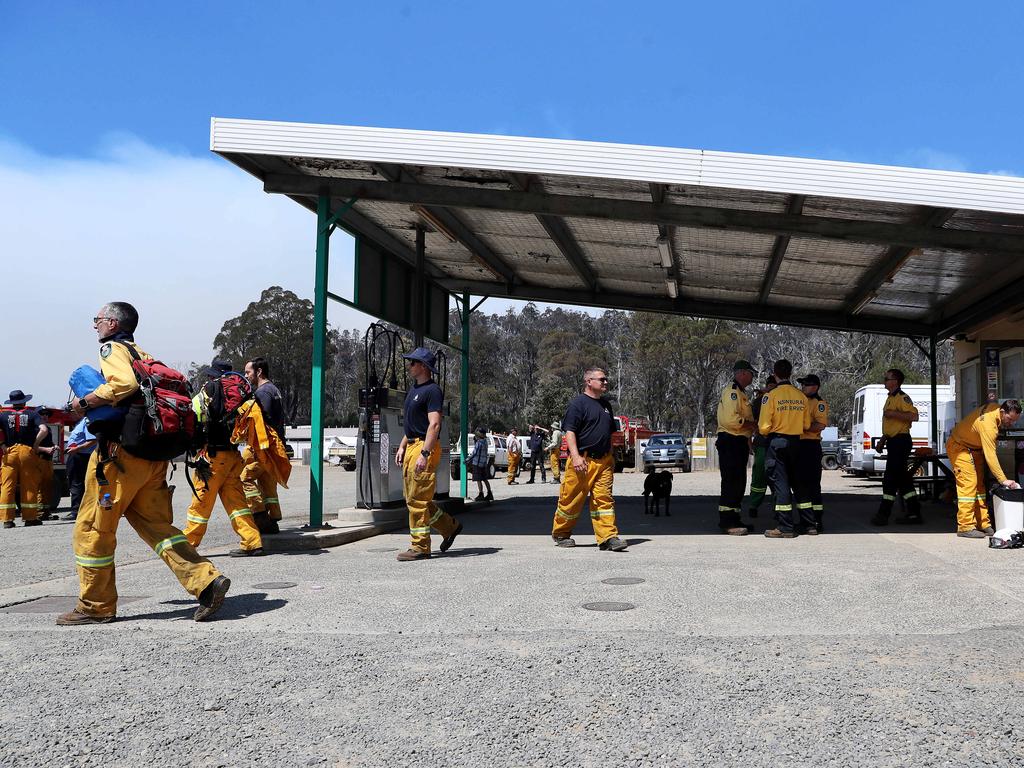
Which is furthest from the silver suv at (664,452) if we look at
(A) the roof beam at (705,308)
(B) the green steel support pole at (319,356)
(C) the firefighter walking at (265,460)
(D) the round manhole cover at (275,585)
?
(D) the round manhole cover at (275,585)

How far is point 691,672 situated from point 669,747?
0.94m

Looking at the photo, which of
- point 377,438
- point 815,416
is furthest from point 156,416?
point 815,416

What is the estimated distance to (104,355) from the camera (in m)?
5.60

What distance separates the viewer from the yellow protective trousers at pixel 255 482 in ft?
30.4

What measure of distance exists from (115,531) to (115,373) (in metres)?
0.90

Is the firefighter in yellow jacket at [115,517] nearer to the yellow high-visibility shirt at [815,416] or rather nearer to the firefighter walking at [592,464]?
the firefighter walking at [592,464]

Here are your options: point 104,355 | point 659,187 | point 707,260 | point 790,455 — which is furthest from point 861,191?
point 104,355

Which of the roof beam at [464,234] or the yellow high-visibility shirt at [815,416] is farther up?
the roof beam at [464,234]

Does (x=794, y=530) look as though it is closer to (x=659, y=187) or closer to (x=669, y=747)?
(x=659, y=187)

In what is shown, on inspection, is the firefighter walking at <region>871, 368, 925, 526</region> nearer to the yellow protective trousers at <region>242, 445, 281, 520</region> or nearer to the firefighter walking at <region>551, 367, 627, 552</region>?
the firefighter walking at <region>551, 367, 627, 552</region>

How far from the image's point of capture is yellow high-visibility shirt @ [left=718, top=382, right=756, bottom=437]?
1070cm

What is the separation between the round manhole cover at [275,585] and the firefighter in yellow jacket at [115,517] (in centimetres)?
122

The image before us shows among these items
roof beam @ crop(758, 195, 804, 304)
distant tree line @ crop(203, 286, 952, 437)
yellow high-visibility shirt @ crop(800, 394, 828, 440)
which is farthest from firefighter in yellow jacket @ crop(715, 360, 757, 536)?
distant tree line @ crop(203, 286, 952, 437)

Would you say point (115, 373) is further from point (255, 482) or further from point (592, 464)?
point (592, 464)
